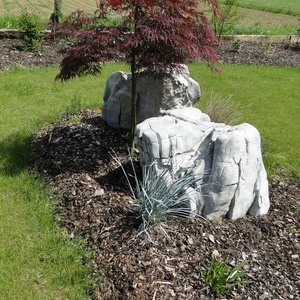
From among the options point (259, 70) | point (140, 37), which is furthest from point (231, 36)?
point (140, 37)

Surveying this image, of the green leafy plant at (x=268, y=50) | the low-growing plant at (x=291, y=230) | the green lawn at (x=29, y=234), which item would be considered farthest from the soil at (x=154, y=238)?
the green leafy plant at (x=268, y=50)

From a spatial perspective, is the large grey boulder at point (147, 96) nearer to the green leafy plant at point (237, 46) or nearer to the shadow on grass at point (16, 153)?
the shadow on grass at point (16, 153)

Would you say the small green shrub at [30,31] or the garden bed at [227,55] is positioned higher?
the small green shrub at [30,31]

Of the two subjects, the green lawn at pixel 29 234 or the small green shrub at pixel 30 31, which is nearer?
the green lawn at pixel 29 234

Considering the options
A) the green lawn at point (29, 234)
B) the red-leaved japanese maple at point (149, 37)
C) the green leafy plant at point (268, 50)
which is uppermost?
the red-leaved japanese maple at point (149, 37)

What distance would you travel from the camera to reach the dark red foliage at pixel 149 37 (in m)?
3.74

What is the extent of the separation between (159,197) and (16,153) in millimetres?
2504

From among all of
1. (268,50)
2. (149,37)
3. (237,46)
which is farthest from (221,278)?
(268,50)

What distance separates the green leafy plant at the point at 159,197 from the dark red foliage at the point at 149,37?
1196mm

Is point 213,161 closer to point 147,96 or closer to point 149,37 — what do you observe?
point 149,37

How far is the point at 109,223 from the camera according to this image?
3.72 metres

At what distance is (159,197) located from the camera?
3545 mm

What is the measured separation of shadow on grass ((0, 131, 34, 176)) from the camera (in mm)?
4801

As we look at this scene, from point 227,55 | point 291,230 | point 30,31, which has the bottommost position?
point 291,230
